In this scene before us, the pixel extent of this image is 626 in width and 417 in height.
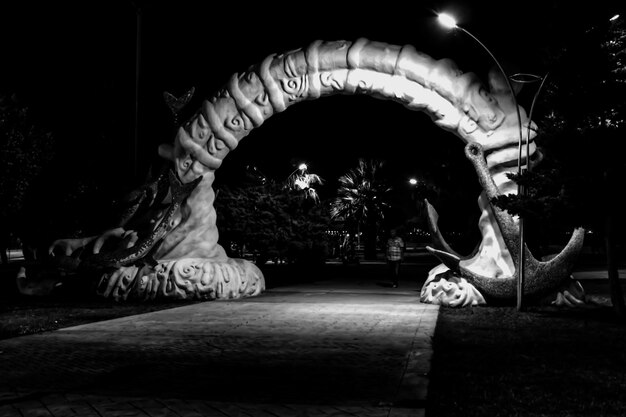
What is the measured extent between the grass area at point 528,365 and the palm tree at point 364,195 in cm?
3564

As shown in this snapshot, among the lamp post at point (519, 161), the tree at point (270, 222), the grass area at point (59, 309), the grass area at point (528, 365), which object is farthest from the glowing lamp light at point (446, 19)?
the tree at point (270, 222)

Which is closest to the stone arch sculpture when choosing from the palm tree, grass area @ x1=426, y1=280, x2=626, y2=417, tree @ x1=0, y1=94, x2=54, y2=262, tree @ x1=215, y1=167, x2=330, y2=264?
grass area @ x1=426, y1=280, x2=626, y2=417

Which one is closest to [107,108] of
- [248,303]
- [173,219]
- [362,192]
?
[173,219]

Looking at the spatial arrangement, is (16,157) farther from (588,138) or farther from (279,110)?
(588,138)

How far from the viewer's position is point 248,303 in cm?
1562

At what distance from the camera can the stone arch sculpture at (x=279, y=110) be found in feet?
48.9

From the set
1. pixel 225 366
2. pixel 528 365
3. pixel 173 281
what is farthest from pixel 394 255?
pixel 225 366

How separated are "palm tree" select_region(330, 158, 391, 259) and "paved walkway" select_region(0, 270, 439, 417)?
3535cm

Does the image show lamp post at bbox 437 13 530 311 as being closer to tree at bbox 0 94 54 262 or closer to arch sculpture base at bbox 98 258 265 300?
arch sculpture base at bbox 98 258 265 300

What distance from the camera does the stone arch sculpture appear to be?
14.9 m

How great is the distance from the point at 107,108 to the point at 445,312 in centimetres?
1522

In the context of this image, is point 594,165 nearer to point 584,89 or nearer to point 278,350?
point 584,89

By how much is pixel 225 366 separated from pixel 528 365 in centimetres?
336

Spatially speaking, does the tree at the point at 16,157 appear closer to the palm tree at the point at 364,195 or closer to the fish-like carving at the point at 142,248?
the fish-like carving at the point at 142,248
